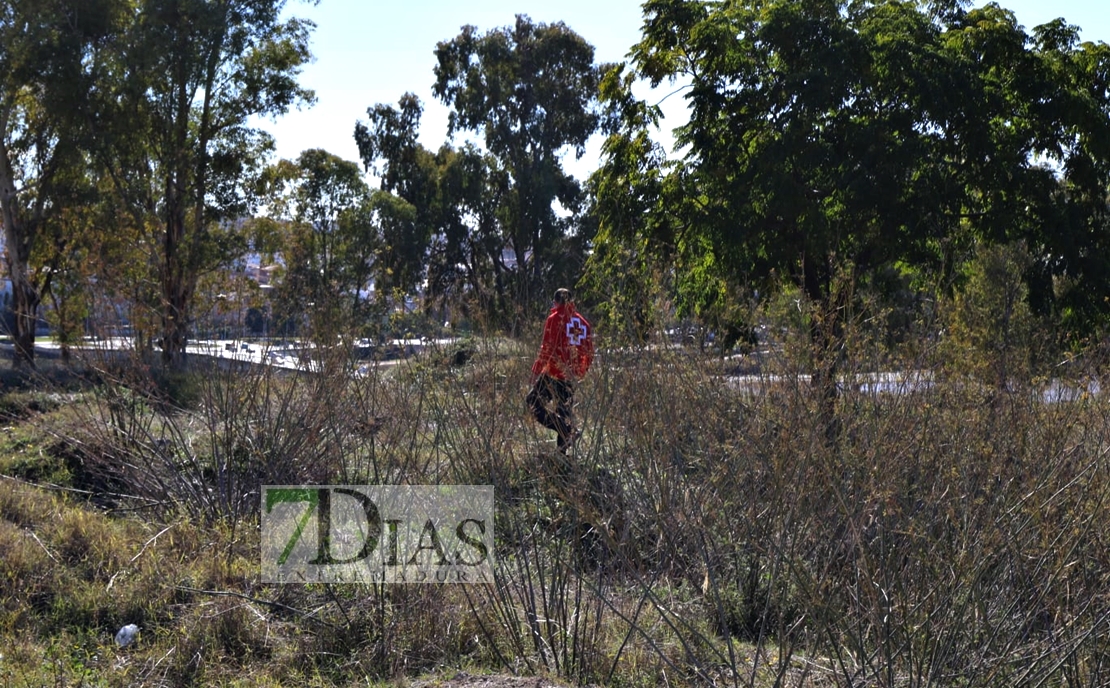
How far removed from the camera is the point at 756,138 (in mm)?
11438

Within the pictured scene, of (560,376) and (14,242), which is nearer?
(560,376)

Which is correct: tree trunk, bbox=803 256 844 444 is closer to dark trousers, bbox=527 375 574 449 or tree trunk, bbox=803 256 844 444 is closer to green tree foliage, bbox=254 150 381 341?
dark trousers, bbox=527 375 574 449

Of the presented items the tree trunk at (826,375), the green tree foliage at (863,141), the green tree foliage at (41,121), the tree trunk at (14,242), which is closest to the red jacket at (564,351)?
the tree trunk at (826,375)

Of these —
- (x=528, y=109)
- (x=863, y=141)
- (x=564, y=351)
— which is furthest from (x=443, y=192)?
(x=564, y=351)

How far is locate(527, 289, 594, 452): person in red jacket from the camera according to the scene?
215 inches

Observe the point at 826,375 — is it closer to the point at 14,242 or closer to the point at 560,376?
the point at 560,376

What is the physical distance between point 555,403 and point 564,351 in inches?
32.1

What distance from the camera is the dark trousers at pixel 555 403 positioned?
544cm

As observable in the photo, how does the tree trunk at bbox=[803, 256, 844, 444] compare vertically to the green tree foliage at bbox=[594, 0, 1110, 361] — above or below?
below

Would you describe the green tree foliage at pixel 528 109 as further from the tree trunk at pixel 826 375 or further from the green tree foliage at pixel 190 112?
the tree trunk at pixel 826 375

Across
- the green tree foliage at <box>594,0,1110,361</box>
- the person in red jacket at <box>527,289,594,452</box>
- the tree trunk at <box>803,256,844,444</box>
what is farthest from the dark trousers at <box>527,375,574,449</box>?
the green tree foliage at <box>594,0,1110,361</box>

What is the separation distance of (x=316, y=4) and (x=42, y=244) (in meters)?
8.43

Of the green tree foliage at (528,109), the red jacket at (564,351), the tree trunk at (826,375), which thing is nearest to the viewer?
the tree trunk at (826,375)

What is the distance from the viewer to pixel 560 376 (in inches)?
241
